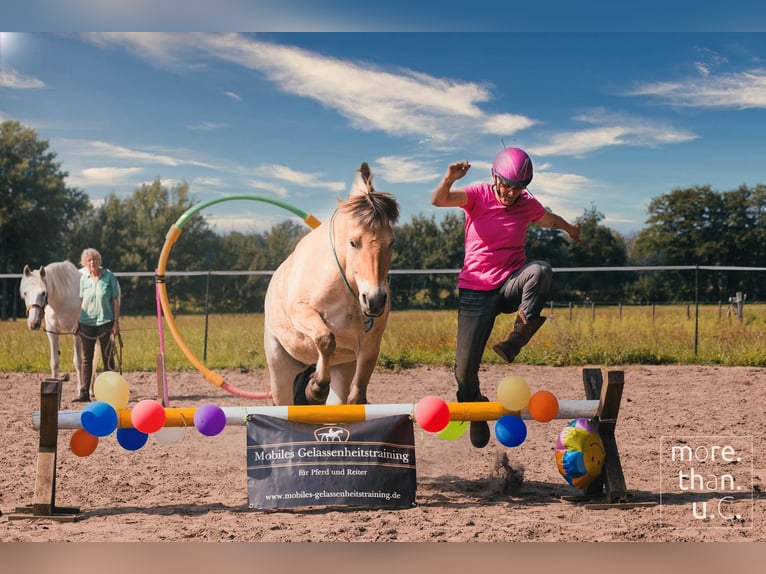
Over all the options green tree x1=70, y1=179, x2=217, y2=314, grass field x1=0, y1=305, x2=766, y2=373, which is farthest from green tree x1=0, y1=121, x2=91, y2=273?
grass field x1=0, y1=305, x2=766, y2=373

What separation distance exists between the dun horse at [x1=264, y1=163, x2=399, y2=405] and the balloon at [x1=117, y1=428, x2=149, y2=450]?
34.1 inches

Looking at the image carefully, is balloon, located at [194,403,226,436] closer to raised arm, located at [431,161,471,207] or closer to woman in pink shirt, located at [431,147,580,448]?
woman in pink shirt, located at [431,147,580,448]

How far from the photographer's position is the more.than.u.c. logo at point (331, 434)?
13.2 ft

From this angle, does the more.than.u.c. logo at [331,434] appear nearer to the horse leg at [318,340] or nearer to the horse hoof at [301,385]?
the horse leg at [318,340]

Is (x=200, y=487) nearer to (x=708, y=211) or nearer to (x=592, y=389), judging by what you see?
(x=592, y=389)

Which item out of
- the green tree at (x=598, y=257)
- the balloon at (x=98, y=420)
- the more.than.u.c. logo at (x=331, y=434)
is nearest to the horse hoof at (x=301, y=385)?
the more.than.u.c. logo at (x=331, y=434)

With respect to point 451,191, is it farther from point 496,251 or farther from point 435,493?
point 435,493

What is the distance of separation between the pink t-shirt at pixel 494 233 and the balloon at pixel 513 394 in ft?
1.74

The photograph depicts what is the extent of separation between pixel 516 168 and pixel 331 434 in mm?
1709

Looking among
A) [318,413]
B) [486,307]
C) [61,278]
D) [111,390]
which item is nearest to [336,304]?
[318,413]

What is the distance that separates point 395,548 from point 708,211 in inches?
292

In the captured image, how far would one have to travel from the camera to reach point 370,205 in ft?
12.2

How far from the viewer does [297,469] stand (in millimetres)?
4059

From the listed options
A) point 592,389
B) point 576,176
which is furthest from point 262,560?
point 576,176
